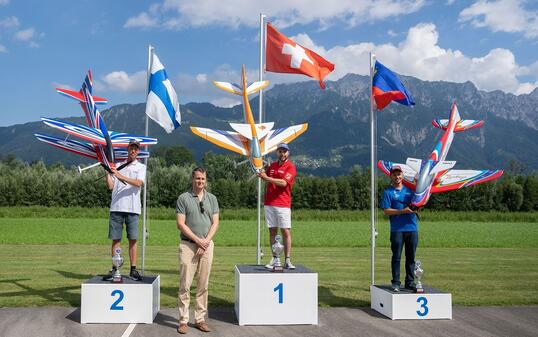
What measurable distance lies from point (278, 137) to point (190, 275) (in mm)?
2979

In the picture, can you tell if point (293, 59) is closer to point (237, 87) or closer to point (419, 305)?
point (237, 87)

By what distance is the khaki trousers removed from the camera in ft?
19.5

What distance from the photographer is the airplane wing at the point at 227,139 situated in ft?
25.1

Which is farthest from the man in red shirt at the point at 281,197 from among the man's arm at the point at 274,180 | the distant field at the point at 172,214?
the distant field at the point at 172,214

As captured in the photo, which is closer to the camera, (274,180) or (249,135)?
(274,180)

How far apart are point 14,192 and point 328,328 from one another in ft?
175

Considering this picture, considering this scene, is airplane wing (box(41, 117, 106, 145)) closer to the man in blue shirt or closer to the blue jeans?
the man in blue shirt

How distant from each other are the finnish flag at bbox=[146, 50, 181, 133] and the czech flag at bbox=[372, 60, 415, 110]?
359 centimetres

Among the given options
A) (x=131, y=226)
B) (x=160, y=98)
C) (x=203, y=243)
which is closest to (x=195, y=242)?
(x=203, y=243)

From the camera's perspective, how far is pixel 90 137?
7.03m

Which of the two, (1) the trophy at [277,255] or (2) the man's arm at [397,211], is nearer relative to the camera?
(1) the trophy at [277,255]

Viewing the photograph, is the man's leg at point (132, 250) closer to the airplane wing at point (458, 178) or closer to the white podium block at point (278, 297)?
the white podium block at point (278, 297)

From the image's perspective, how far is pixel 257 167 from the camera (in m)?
7.25

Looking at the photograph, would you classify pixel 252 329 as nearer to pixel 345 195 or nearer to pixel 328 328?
pixel 328 328
